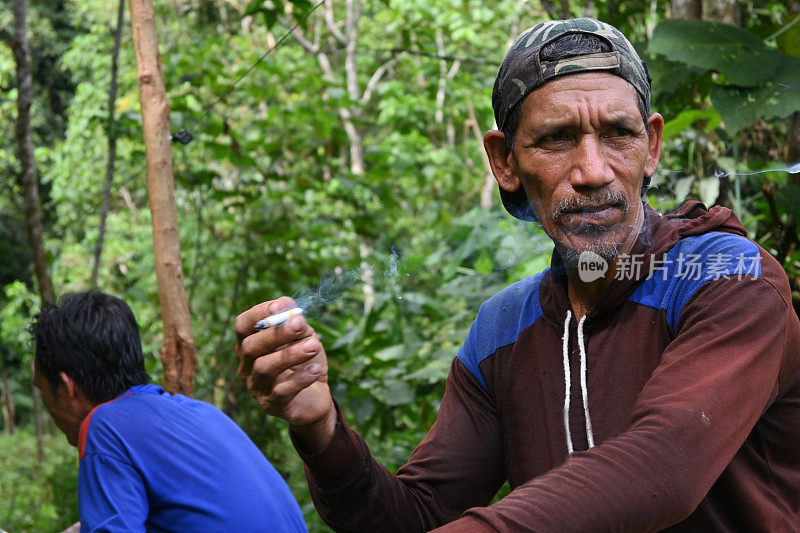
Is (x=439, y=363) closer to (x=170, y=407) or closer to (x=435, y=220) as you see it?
(x=170, y=407)

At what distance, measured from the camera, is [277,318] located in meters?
1.36

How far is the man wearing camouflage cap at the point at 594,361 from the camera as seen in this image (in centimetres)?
116

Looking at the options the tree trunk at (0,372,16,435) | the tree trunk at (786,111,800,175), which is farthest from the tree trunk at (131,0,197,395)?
the tree trunk at (0,372,16,435)

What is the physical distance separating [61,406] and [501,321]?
1.89 m

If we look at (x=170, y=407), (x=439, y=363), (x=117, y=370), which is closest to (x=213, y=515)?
(x=170, y=407)

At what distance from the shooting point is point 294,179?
514cm

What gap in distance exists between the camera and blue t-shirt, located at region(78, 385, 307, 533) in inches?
98.9

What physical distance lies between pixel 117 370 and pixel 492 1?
7.74 meters

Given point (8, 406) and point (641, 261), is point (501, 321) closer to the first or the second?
point (641, 261)

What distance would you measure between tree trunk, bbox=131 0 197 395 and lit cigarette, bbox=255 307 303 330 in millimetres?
1888

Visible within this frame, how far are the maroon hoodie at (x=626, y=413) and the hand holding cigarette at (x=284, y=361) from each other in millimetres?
99

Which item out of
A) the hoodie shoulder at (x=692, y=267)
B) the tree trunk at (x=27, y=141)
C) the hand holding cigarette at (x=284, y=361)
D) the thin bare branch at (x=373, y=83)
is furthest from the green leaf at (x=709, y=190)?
the thin bare branch at (x=373, y=83)

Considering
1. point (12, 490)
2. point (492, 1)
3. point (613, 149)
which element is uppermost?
point (492, 1)

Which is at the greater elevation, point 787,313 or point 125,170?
point 125,170
